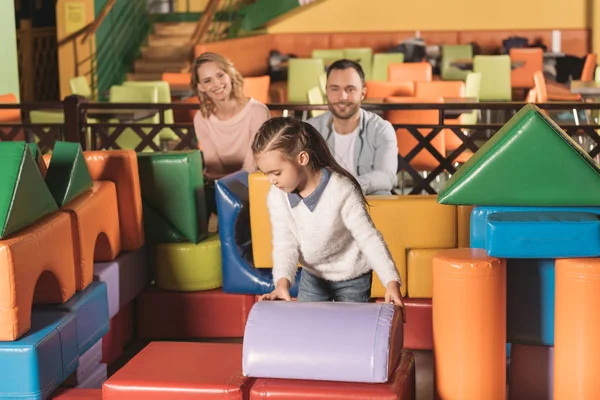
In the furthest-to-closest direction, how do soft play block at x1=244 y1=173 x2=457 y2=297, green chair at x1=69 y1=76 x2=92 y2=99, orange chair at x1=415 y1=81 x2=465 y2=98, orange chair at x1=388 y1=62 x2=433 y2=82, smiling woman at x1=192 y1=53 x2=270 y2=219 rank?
orange chair at x1=388 y1=62 x2=433 y2=82, green chair at x1=69 y1=76 x2=92 y2=99, orange chair at x1=415 y1=81 x2=465 y2=98, smiling woman at x1=192 y1=53 x2=270 y2=219, soft play block at x1=244 y1=173 x2=457 y2=297

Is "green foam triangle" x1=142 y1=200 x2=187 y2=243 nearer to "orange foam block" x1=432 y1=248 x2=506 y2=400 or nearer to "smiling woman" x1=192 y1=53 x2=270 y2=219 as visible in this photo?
"smiling woman" x1=192 y1=53 x2=270 y2=219

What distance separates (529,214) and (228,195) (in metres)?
1.43

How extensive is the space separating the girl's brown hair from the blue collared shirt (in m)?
0.03

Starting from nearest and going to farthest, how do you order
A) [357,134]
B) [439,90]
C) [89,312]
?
[89,312]
[357,134]
[439,90]

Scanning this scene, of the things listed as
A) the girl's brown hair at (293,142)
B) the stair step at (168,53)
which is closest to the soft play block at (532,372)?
the girl's brown hair at (293,142)

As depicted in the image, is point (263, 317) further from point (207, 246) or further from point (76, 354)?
point (207, 246)

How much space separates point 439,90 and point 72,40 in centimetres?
629

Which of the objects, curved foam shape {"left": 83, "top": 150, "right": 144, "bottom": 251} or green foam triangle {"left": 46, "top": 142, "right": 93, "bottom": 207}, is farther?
curved foam shape {"left": 83, "top": 150, "right": 144, "bottom": 251}

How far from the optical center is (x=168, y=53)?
13531mm

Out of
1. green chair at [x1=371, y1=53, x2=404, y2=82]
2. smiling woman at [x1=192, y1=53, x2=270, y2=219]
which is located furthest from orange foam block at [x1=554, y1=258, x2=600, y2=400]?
green chair at [x1=371, y1=53, x2=404, y2=82]

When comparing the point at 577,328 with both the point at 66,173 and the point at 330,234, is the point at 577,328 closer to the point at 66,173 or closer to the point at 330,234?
the point at 330,234

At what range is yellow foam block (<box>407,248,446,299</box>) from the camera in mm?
3834

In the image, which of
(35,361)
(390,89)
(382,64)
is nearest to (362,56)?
(382,64)

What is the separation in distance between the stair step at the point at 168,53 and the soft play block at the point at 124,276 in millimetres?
9629
